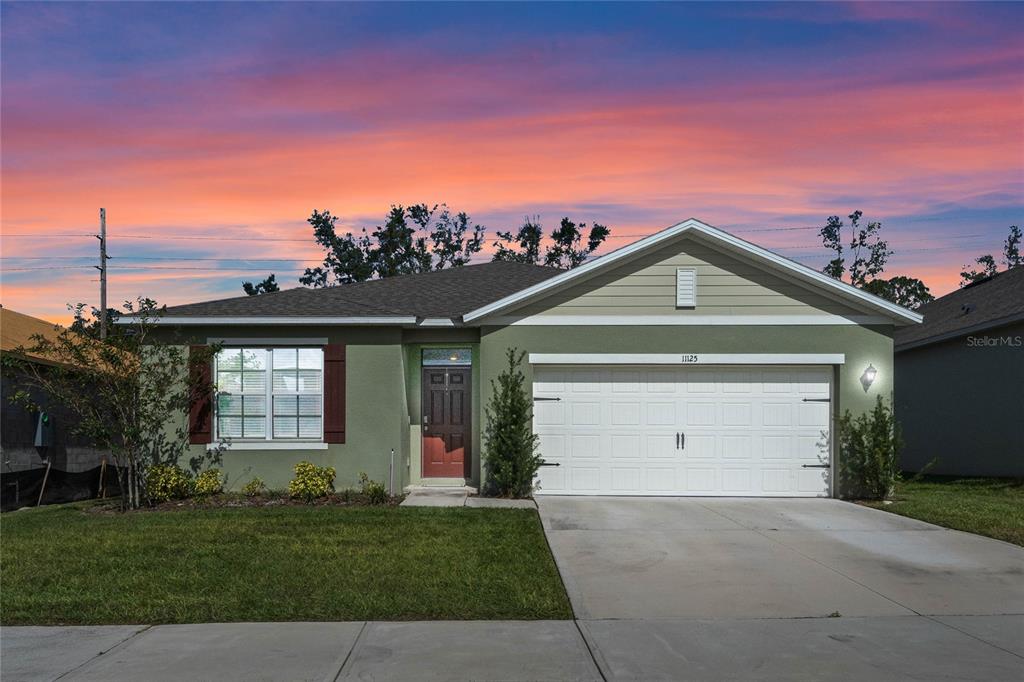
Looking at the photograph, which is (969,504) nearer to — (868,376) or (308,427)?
(868,376)

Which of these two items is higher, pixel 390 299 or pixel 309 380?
pixel 390 299

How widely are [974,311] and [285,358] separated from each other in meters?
15.6

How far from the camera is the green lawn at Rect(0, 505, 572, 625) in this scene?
798 centimetres

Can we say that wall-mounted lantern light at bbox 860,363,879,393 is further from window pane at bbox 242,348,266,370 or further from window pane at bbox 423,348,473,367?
window pane at bbox 242,348,266,370

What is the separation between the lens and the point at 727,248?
15.1 metres

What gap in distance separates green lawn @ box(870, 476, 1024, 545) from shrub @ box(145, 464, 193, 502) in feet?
36.2

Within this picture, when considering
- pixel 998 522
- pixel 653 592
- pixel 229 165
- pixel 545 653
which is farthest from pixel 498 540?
pixel 229 165

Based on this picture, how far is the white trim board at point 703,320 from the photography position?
50.1 feet

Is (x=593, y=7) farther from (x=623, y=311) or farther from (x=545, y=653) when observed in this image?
(x=545, y=653)

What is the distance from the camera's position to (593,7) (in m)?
12.4

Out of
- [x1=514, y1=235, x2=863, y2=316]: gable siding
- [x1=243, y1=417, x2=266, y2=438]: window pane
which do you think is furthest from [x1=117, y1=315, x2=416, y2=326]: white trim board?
[x1=514, y1=235, x2=863, y2=316]: gable siding

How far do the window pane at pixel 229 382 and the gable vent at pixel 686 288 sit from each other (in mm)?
7473

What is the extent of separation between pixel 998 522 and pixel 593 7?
893 centimetres

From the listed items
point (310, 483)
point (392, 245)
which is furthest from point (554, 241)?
point (310, 483)
